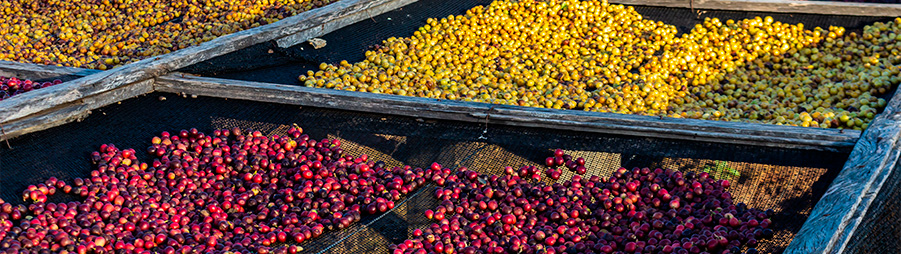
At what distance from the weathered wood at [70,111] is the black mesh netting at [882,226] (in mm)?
5035

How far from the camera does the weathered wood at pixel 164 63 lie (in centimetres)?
452

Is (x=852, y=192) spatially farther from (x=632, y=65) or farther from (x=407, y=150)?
(x=632, y=65)

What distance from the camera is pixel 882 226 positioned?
11.4ft

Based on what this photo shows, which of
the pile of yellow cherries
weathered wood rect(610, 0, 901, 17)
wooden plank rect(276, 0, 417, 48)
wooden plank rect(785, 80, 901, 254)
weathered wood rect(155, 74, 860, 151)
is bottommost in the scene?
the pile of yellow cherries

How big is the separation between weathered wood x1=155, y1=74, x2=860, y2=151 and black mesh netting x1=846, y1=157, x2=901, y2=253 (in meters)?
0.54

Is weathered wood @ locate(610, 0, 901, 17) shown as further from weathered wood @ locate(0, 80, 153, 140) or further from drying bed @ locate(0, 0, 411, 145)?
weathered wood @ locate(0, 80, 153, 140)

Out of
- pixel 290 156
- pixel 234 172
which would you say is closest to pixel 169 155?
pixel 234 172

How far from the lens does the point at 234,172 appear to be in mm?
4422

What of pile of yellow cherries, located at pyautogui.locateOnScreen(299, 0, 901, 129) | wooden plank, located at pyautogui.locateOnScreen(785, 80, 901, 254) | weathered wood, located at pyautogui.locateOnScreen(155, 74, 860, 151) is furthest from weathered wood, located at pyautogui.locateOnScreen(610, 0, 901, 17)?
weathered wood, located at pyautogui.locateOnScreen(155, 74, 860, 151)

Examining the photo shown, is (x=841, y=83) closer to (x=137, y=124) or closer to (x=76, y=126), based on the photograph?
(x=137, y=124)

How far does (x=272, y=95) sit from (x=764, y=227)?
363cm

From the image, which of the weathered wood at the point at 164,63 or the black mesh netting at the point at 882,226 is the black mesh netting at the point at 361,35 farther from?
the black mesh netting at the point at 882,226

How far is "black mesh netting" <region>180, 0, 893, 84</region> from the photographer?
5621 millimetres

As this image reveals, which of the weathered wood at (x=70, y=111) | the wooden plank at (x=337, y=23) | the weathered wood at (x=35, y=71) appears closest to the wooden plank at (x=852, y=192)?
the wooden plank at (x=337, y=23)
